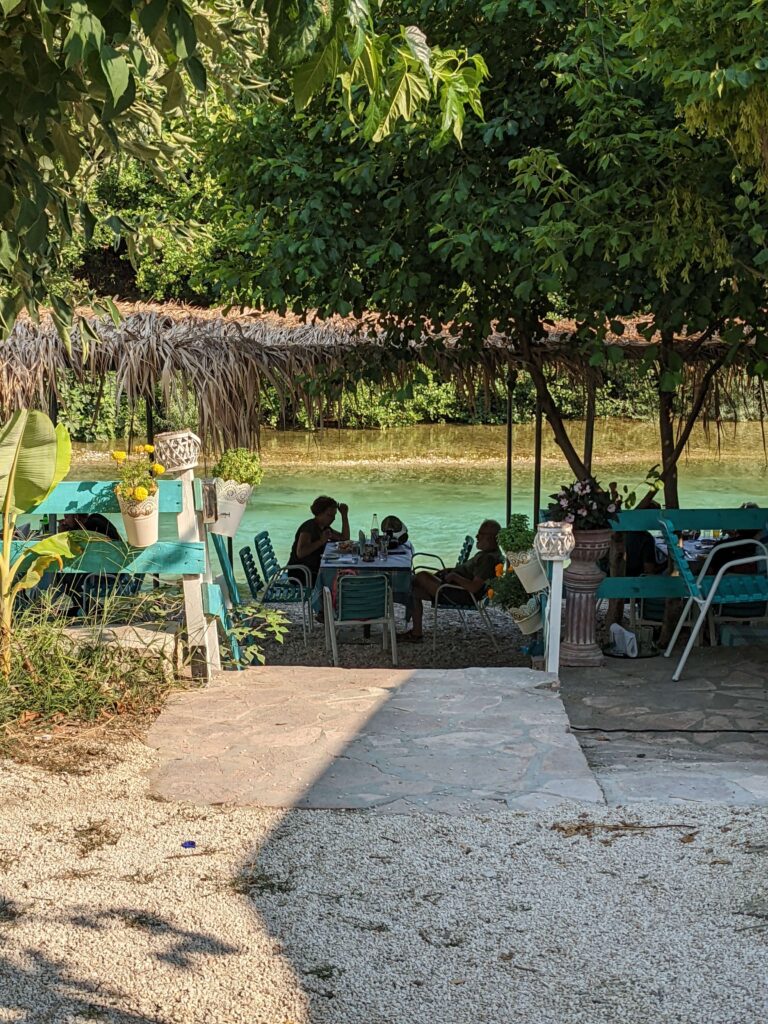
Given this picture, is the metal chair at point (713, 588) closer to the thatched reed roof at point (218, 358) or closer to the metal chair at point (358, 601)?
the metal chair at point (358, 601)

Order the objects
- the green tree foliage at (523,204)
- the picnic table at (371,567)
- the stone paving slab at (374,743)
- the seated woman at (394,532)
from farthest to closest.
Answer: the seated woman at (394,532) → the picnic table at (371,567) → the green tree foliage at (523,204) → the stone paving slab at (374,743)

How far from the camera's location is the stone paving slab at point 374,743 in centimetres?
485

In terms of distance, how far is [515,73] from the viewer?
797 centimetres

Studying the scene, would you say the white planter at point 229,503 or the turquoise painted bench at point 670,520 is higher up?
the white planter at point 229,503

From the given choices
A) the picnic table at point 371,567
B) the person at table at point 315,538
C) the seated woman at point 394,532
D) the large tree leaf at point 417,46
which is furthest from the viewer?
the person at table at point 315,538

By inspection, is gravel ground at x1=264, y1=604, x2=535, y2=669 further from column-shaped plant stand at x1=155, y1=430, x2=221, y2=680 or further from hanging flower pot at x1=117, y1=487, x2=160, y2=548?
hanging flower pot at x1=117, y1=487, x2=160, y2=548

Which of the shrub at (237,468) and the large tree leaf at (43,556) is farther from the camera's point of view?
the shrub at (237,468)

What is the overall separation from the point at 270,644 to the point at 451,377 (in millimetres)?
3073

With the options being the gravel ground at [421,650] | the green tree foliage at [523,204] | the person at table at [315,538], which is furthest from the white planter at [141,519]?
the person at table at [315,538]

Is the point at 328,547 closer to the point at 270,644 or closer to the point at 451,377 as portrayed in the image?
the point at 270,644

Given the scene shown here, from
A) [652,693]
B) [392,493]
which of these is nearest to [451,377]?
[652,693]

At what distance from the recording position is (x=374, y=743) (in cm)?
547

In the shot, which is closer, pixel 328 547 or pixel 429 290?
pixel 429 290

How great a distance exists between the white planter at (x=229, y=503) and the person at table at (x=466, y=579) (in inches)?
118
